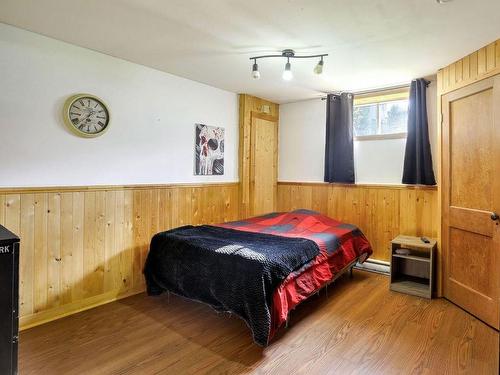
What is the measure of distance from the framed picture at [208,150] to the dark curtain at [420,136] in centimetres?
231

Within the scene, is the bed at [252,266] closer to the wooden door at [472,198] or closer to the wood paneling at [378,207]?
the wood paneling at [378,207]

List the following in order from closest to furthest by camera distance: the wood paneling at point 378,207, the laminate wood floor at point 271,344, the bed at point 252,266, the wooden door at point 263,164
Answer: the laminate wood floor at point 271,344 < the bed at point 252,266 < the wood paneling at point 378,207 < the wooden door at point 263,164

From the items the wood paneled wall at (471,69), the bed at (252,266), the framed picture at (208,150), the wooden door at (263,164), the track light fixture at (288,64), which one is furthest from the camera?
the wooden door at (263,164)

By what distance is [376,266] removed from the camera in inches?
156

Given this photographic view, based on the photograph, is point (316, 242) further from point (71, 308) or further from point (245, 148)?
point (71, 308)

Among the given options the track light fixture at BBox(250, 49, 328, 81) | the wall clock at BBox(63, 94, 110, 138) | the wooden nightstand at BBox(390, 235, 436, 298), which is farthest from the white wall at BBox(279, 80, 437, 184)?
the wall clock at BBox(63, 94, 110, 138)

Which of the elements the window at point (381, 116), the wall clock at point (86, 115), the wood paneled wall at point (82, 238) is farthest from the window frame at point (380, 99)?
the wall clock at point (86, 115)

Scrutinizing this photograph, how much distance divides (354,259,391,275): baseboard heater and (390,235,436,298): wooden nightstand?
21cm

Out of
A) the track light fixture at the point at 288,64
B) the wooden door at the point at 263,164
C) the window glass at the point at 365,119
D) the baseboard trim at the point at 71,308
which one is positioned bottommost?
the baseboard trim at the point at 71,308

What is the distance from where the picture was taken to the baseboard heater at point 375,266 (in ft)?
A: 12.6

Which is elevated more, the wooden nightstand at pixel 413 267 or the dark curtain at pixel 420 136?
the dark curtain at pixel 420 136

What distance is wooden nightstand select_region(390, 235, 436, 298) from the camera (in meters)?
3.14

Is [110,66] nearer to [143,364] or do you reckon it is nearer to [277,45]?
[277,45]

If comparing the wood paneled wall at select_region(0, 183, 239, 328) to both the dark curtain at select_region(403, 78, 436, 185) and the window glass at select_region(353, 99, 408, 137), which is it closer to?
the window glass at select_region(353, 99, 408, 137)
